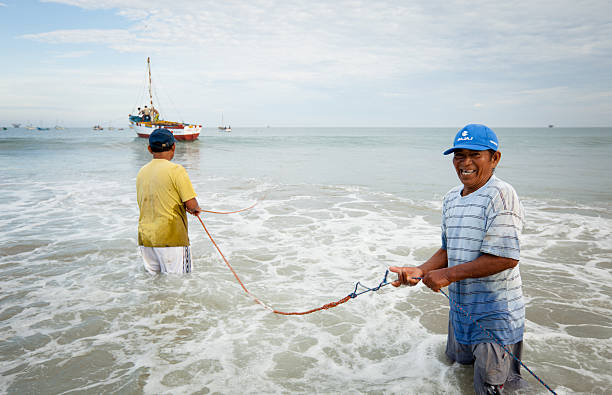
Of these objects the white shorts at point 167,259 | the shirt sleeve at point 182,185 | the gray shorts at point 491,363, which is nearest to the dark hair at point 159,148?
the shirt sleeve at point 182,185

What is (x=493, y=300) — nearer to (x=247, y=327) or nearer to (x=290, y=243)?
(x=247, y=327)

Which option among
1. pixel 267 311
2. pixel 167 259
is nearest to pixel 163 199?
pixel 167 259

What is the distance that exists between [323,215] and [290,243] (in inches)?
105

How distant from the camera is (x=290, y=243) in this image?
732 centimetres

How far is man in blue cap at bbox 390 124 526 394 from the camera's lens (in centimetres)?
220

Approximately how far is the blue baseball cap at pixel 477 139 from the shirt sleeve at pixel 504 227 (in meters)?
0.30

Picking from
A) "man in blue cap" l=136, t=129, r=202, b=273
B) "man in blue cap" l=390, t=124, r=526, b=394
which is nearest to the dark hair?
"man in blue cap" l=136, t=129, r=202, b=273

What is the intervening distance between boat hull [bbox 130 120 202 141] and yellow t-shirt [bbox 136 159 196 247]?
5158 cm

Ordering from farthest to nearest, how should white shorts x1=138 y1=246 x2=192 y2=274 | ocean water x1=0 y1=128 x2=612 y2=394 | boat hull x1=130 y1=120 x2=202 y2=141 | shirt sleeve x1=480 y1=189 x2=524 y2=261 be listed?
boat hull x1=130 y1=120 x2=202 y2=141 < white shorts x1=138 y1=246 x2=192 y2=274 < ocean water x1=0 y1=128 x2=612 y2=394 < shirt sleeve x1=480 y1=189 x2=524 y2=261

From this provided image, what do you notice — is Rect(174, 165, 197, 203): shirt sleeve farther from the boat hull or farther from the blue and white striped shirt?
the boat hull

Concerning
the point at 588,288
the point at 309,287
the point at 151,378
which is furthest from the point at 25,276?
the point at 588,288

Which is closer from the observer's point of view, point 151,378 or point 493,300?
point 493,300

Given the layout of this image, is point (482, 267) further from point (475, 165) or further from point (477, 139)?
point (477, 139)

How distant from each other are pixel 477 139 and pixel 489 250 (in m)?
0.69
